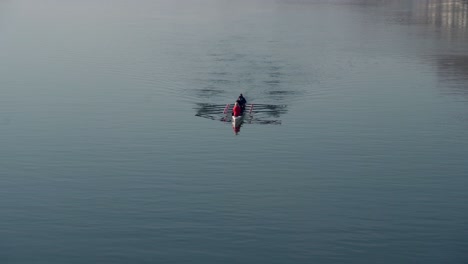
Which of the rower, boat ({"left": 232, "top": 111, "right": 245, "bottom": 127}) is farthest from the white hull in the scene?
the rower

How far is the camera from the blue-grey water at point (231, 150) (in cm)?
4034

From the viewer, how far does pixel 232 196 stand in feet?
152

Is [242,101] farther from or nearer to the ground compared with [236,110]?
farther from the ground

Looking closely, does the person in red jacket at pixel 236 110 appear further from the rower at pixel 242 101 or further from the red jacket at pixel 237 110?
the rower at pixel 242 101

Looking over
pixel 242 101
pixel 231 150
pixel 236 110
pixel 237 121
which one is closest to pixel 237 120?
pixel 237 121

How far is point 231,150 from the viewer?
55062mm

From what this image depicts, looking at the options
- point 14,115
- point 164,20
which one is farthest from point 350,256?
point 164,20

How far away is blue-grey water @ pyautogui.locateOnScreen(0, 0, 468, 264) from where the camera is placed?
40344 mm

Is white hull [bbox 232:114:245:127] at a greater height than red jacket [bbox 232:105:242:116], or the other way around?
red jacket [bbox 232:105:242:116]

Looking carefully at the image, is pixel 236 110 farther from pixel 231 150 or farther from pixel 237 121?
pixel 231 150

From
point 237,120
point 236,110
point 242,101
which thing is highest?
point 242,101

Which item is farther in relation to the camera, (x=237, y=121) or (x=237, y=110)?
(x=237, y=110)

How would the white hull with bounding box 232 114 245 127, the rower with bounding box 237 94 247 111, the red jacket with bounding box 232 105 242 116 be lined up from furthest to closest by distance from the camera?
the rower with bounding box 237 94 247 111, the red jacket with bounding box 232 105 242 116, the white hull with bounding box 232 114 245 127

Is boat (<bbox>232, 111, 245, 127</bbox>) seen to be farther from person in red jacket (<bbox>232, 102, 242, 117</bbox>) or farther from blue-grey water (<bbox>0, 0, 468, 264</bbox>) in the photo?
blue-grey water (<bbox>0, 0, 468, 264</bbox>)
